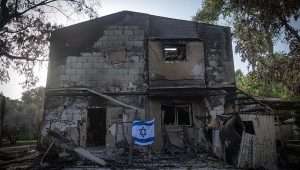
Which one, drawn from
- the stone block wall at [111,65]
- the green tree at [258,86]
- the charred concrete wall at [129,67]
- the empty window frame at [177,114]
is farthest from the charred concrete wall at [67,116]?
the green tree at [258,86]

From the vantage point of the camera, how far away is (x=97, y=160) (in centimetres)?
832

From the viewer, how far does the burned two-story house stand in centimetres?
1110

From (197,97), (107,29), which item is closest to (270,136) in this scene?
(197,97)

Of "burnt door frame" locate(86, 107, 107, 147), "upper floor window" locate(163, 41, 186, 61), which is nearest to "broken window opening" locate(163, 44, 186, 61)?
"upper floor window" locate(163, 41, 186, 61)

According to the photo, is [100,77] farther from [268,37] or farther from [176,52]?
[268,37]

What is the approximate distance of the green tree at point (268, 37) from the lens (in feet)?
38.4

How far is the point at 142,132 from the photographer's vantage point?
28.4 ft

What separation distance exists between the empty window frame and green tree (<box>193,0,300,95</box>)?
→ 16.6 ft

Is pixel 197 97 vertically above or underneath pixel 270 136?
above

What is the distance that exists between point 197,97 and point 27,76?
10806 mm

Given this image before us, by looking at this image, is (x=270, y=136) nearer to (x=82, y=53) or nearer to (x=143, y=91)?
(x=143, y=91)

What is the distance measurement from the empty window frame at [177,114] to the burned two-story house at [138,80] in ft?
0.16

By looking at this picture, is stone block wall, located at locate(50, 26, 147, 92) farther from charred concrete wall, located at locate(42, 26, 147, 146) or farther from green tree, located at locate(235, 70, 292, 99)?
green tree, located at locate(235, 70, 292, 99)

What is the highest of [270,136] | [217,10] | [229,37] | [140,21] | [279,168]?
[217,10]
